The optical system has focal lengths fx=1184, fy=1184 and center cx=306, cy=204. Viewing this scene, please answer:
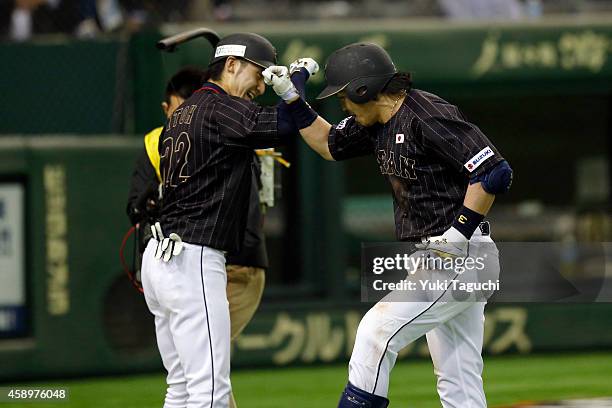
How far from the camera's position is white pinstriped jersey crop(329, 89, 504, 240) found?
5023 mm

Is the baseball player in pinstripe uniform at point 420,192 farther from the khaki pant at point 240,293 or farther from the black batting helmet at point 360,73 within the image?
the khaki pant at point 240,293

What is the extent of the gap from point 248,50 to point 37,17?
5.18 metres

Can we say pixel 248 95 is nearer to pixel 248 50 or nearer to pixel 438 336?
pixel 248 50

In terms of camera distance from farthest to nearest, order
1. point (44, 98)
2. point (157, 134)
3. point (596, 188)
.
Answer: point (596, 188) < point (44, 98) < point (157, 134)

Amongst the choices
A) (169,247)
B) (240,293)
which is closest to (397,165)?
(169,247)

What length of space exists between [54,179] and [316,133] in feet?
13.2

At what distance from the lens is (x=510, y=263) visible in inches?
371

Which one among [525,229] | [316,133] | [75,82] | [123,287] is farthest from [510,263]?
[316,133]

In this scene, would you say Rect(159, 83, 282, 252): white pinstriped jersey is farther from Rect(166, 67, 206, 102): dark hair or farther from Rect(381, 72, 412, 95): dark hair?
Rect(166, 67, 206, 102): dark hair

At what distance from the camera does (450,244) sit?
5.04 meters

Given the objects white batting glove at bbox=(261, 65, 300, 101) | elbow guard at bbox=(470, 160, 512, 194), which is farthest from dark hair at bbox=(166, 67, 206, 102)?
elbow guard at bbox=(470, 160, 512, 194)

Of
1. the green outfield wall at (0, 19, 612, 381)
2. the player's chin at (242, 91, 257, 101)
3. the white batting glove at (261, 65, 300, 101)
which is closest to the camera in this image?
the white batting glove at (261, 65, 300, 101)

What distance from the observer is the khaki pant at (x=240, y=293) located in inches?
247

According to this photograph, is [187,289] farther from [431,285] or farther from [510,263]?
[510,263]
